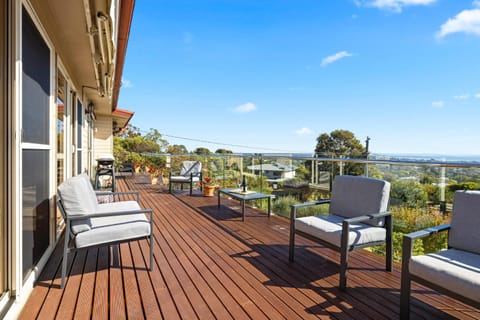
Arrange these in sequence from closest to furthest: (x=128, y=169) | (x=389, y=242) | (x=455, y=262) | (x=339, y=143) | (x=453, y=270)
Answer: (x=453, y=270) < (x=455, y=262) < (x=389, y=242) < (x=128, y=169) < (x=339, y=143)

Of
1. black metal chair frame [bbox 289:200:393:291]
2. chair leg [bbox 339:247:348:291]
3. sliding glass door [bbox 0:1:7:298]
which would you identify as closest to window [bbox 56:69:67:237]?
sliding glass door [bbox 0:1:7:298]

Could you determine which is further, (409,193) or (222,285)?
(409,193)

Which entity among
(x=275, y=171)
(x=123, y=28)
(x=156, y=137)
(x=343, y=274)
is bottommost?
(x=343, y=274)

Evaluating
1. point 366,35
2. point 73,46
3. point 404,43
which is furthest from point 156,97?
point 73,46

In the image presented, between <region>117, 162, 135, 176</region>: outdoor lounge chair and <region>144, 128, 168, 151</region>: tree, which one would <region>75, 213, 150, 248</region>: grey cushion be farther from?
<region>144, 128, 168, 151</region>: tree

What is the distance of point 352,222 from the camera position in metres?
2.12

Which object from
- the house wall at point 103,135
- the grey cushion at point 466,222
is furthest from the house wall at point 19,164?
the house wall at point 103,135

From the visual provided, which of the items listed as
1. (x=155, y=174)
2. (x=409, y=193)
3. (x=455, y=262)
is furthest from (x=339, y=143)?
(x=455, y=262)

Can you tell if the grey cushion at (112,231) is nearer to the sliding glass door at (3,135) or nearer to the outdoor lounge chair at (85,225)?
the outdoor lounge chair at (85,225)

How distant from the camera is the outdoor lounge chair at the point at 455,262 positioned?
4.86ft

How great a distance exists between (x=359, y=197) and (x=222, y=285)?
1608 millimetres

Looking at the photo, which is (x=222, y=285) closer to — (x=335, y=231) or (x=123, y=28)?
(x=335, y=231)

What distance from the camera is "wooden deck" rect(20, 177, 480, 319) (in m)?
1.78

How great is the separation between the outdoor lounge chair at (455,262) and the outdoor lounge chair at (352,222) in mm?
439
